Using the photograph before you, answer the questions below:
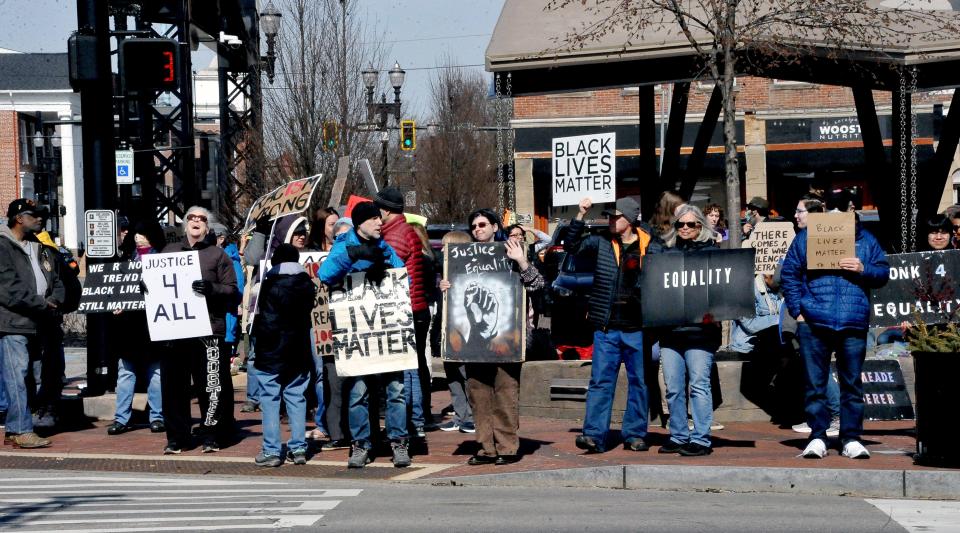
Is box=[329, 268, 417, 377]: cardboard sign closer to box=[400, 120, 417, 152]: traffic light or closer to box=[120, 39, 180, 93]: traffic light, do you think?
box=[120, 39, 180, 93]: traffic light

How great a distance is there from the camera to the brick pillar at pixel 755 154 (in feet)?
133

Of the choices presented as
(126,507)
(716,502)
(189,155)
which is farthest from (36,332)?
(189,155)

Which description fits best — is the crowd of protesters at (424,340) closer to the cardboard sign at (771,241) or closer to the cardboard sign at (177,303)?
the cardboard sign at (177,303)

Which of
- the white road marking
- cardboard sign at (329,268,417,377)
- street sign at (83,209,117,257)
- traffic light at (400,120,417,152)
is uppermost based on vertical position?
traffic light at (400,120,417,152)

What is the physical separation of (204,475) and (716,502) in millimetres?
3730

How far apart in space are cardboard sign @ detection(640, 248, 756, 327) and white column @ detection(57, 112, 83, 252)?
5837 cm

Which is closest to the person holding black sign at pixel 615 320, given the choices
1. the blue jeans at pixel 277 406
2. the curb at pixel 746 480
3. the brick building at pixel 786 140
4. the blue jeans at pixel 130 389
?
the curb at pixel 746 480

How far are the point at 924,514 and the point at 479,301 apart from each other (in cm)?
358

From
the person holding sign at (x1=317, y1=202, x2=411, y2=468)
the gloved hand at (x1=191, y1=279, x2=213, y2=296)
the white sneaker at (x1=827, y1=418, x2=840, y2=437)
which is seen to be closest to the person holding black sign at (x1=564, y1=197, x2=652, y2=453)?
the person holding sign at (x1=317, y1=202, x2=411, y2=468)

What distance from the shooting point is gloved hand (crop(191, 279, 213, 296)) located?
35.4 ft

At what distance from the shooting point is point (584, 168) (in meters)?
15.4

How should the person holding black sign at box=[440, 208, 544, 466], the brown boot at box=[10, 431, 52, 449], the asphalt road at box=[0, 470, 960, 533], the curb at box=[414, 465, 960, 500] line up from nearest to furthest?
the asphalt road at box=[0, 470, 960, 533] → the curb at box=[414, 465, 960, 500] → the person holding black sign at box=[440, 208, 544, 466] → the brown boot at box=[10, 431, 52, 449]

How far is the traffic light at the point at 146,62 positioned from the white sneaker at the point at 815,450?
7.78m

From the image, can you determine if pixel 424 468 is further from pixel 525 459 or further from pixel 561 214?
pixel 561 214
